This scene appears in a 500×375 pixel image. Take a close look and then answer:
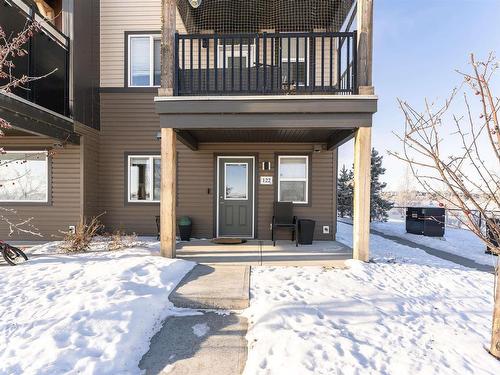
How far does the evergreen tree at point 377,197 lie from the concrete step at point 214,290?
11.3m

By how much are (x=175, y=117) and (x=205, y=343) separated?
356cm

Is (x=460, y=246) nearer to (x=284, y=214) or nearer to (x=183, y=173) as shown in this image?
(x=284, y=214)

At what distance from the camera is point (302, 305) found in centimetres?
Answer: 318

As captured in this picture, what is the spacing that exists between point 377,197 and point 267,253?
34.3ft

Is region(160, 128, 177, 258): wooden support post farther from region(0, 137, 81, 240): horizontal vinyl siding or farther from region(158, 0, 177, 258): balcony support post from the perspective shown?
region(0, 137, 81, 240): horizontal vinyl siding

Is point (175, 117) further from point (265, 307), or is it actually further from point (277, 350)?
point (277, 350)

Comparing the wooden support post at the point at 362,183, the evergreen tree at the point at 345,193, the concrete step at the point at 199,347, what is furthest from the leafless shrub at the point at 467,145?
the evergreen tree at the point at 345,193

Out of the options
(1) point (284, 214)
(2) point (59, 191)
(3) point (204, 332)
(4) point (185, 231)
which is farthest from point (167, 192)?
(2) point (59, 191)

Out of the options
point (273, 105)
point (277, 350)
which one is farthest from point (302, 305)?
point (273, 105)

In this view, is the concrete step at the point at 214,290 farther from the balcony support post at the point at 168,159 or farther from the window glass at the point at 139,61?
the window glass at the point at 139,61

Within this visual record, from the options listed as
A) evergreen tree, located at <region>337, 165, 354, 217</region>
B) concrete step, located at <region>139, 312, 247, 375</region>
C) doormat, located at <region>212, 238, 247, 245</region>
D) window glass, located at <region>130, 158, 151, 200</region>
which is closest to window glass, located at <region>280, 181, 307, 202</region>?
doormat, located at <region>212, 238, 247, 245</region>

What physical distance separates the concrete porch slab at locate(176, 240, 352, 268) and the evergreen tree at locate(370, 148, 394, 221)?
27.4 ft

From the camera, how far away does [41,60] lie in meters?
5.58

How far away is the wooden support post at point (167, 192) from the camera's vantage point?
4711 mm
